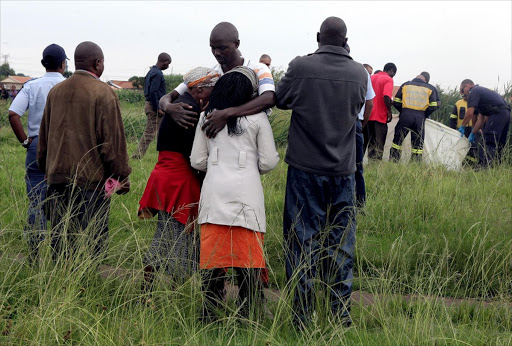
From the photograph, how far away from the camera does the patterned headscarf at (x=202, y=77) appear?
12.4ft

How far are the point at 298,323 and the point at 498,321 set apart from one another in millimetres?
1298

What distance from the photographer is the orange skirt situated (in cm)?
355

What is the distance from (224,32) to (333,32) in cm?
69

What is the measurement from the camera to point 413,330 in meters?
3.14

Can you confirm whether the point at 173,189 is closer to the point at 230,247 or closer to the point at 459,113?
the point at 230,247

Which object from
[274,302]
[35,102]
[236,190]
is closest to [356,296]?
[274,302]

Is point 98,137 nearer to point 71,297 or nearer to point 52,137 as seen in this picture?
point 52,137

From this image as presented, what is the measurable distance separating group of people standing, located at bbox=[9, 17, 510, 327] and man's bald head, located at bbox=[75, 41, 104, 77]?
0.01 m

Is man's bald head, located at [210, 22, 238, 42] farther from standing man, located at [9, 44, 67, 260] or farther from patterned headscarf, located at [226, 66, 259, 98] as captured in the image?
standing man, located at [9, 44, 67, 260]

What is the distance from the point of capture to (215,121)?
139 inches

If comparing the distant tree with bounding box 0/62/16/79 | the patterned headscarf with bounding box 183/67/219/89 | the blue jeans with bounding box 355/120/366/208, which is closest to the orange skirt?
the patterned headscarf with bounding box 183/67/219/89

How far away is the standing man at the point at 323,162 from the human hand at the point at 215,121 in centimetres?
41

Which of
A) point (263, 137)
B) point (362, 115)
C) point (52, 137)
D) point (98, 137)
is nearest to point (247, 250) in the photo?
point (263, 137)

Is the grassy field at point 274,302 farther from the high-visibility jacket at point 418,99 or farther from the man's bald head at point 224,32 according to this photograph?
the high-visibility jacket at point 418,99
